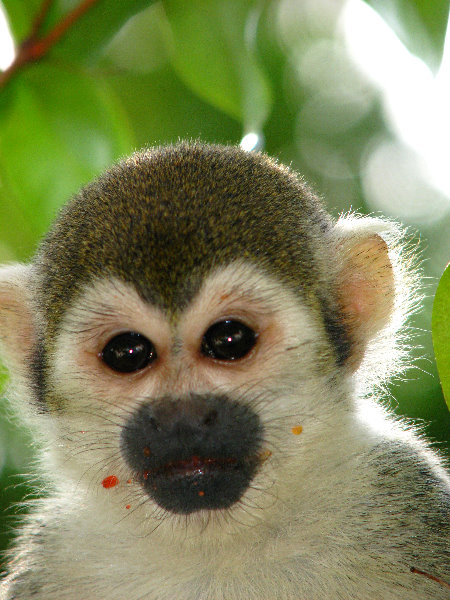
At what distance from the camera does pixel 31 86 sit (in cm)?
392

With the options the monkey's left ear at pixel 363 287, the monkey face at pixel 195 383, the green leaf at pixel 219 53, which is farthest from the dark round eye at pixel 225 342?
the green leaf at pixel 219 53

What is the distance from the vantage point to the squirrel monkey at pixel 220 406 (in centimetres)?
336

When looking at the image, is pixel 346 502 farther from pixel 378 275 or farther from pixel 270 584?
pixel 378 275

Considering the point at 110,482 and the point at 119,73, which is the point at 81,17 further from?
the point at 110,482

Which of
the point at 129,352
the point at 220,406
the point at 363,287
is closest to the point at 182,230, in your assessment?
the point at 129,352

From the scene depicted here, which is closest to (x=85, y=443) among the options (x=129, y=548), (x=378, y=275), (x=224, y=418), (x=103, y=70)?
(x=129, y=548)

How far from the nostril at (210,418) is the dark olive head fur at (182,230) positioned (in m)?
0.46

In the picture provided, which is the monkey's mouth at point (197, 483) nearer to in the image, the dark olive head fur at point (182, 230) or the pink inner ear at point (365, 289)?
the dark olive head fur at point (182, 230)

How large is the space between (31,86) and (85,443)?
1657mm

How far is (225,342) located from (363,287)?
857 mm

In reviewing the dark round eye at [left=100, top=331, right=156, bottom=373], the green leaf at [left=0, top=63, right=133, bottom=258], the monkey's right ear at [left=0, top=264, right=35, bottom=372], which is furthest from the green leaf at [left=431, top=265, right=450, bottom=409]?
the monkey's right ear at [left=0, top=264, right=35, bottom=372]

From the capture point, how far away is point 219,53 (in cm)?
385

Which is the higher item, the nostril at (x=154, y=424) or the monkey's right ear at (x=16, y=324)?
the monkey's right ear at (x=16, y=324)

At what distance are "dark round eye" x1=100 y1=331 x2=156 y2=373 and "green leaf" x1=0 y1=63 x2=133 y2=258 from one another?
0.72m
